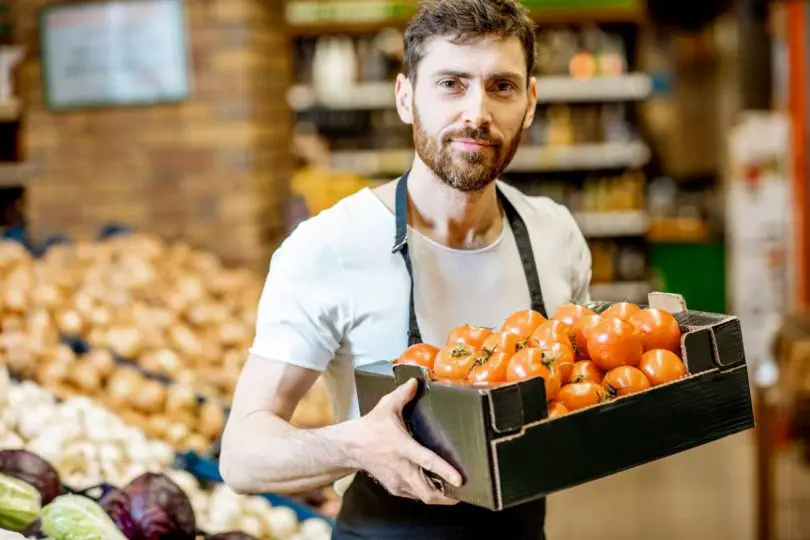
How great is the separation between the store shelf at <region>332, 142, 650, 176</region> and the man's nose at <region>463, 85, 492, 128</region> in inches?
235

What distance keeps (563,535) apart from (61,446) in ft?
9.30

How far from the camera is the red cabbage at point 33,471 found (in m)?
2.29

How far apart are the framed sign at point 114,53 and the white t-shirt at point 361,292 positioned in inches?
117

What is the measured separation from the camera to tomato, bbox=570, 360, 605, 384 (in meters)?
1.63

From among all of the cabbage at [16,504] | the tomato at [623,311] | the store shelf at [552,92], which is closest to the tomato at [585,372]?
the tomato at [623,311]

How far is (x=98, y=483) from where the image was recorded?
2455 mm

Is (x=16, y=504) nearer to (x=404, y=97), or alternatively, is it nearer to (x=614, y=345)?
(x=404, y=97)

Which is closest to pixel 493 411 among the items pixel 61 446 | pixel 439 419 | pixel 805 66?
pixel 439 419

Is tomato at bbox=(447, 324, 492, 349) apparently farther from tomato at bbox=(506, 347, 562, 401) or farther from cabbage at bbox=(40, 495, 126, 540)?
cabbage at bbox=(40, 495, 126, 540)

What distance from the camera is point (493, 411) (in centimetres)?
146

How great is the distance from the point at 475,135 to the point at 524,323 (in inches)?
13.0

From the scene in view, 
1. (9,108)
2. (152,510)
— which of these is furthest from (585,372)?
(9,108)

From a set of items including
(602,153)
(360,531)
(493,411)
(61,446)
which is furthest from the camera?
(602,153)

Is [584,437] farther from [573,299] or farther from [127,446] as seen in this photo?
[127,446]
